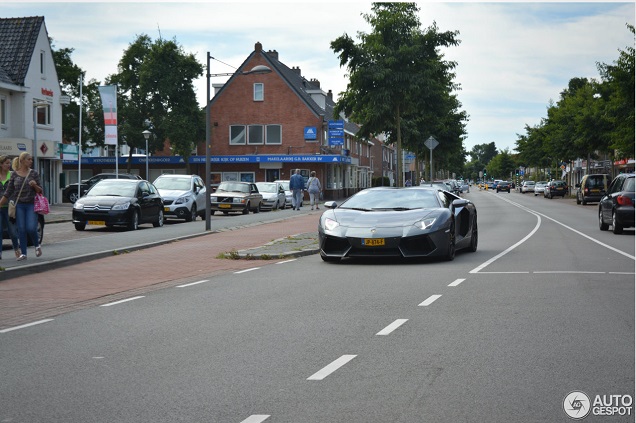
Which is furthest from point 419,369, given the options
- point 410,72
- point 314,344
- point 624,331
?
point 410,72

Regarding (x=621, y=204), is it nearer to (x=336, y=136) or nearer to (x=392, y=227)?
(x=392, y=227)

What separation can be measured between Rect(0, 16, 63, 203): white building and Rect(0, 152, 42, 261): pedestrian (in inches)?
1185

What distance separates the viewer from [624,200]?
73.6 ft

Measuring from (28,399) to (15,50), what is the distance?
4572 cm

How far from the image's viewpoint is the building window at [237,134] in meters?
69.2

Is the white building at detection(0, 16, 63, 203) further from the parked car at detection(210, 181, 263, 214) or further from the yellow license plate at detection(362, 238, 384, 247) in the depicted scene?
the yellow license plate at detection(362, 238, 384, 247)

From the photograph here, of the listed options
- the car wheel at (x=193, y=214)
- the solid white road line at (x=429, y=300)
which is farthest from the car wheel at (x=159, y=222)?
the solid white road line at (x=429, y=300)

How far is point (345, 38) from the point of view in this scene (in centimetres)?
3962

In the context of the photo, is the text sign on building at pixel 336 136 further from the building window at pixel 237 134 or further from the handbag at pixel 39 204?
the handbag at pixel 39 204

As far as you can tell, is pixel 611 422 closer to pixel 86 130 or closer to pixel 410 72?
pixel 410 72

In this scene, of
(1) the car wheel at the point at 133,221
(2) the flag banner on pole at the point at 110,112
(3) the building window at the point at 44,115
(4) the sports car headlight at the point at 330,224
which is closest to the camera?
(4) the sports car headlight at the point at 330,224

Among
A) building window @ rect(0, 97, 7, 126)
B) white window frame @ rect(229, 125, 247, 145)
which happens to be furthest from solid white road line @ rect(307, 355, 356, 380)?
white window frame @ rect(229, 125, 247, 145)

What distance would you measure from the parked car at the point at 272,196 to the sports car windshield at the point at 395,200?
91.6 ft

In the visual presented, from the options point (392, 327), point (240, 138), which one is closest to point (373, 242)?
point (392, 327)
